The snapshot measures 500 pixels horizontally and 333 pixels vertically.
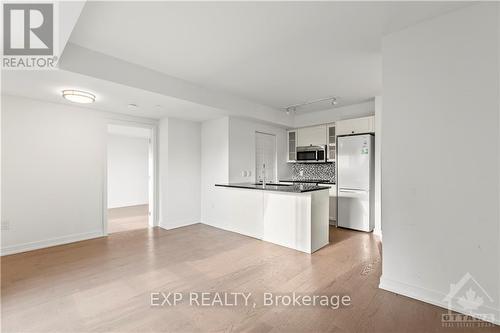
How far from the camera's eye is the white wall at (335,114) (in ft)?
16.8

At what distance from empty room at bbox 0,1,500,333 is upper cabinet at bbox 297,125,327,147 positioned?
0.87 meters

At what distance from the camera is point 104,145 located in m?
4.50

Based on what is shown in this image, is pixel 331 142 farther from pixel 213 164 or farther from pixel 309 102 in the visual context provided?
pixel 213 164

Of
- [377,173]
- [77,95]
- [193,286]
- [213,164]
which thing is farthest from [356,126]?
[77,95]

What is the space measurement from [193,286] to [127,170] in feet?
21.3

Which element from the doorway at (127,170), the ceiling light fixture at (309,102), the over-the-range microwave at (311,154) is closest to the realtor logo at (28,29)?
the ceiling light fixture at (309,102)

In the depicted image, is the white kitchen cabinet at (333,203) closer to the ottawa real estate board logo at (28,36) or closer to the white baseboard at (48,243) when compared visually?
the white baseboard at (48,243)

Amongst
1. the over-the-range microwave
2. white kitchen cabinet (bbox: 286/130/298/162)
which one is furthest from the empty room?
white kitchen cabinet (bbox: 286/130/298/162)

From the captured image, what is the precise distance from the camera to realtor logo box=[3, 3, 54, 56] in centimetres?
198

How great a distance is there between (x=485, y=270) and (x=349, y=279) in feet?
3.86

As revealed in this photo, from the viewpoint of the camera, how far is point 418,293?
223 centimetres

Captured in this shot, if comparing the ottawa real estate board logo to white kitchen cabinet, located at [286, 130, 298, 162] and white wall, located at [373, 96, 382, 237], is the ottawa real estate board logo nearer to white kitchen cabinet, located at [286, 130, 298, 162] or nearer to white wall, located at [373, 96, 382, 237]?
white wall, located at [373, 96, 382, 237]

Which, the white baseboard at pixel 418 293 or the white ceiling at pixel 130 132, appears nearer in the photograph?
the white baseboard at pixel 418 293

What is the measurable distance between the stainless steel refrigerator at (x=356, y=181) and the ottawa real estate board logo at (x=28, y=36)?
15.6 ft
